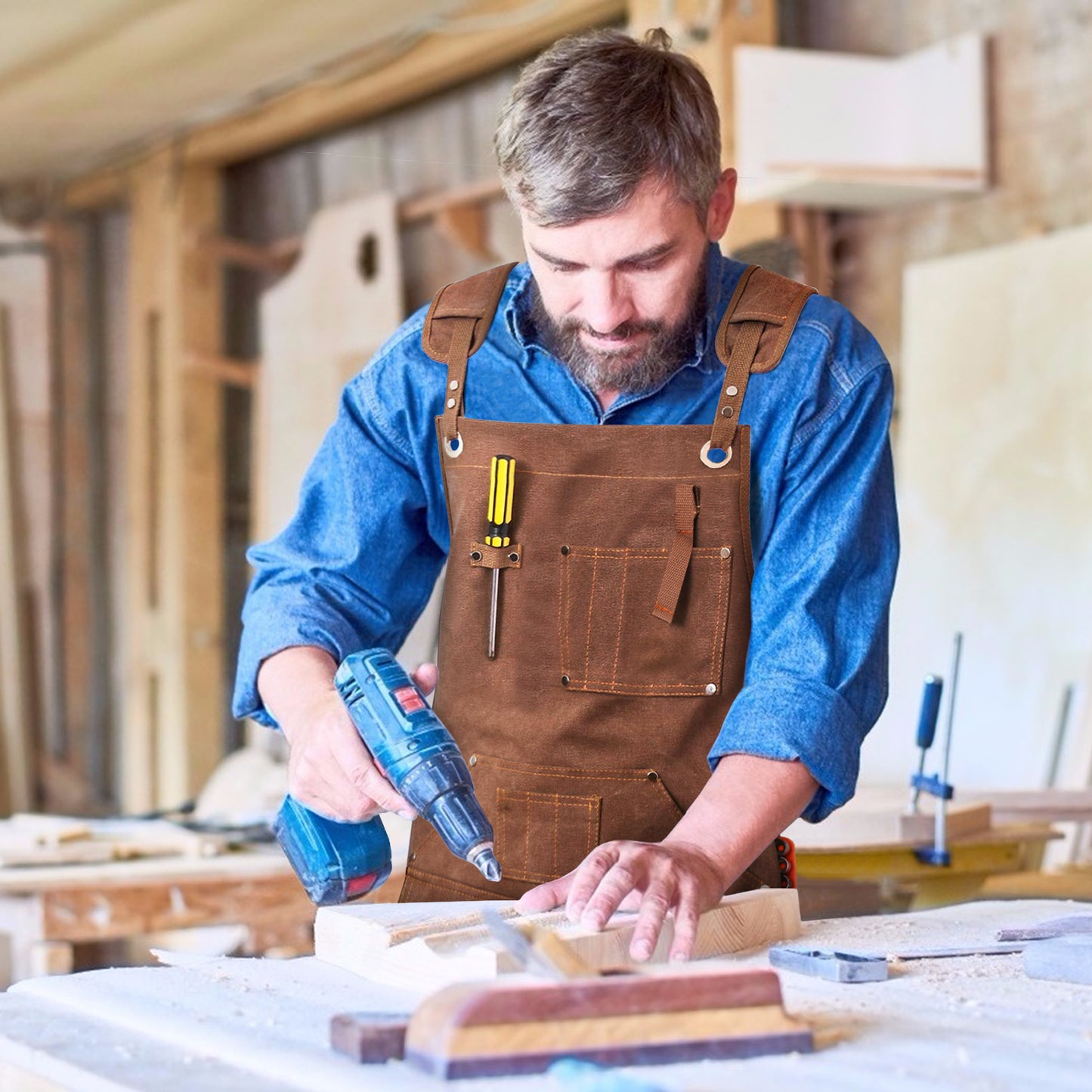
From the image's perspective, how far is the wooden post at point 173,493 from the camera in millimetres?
7500

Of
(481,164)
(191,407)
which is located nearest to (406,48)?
(481,164)

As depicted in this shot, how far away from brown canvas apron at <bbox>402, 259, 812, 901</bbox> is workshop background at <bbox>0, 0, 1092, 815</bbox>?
227 centimetres

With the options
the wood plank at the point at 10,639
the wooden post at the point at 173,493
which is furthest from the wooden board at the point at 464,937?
the wood plank at the point at 10,639

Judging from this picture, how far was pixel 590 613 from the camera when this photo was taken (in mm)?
2229

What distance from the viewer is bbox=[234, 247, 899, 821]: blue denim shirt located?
205cm

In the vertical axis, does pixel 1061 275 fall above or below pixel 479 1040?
above

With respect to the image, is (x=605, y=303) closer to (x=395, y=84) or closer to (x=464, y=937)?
(x=464, y=937)

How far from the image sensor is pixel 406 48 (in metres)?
6.22

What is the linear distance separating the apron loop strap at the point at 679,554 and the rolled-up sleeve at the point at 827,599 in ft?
0.33

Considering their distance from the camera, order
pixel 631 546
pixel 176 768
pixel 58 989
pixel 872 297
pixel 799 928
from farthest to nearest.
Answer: pixel 176 768
pixel 872 297
pixel 631 546
pixel 799 928
pixel 58 989

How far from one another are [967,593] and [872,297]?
1.08 meters

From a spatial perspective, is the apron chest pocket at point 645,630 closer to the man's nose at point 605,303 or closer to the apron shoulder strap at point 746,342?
the apron shoulder strap at point 746,342

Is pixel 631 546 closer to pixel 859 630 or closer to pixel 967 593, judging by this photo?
pixel 859 630

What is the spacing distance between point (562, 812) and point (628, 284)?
0.70 metres
